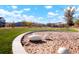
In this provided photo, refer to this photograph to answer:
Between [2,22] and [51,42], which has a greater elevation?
[2,22]

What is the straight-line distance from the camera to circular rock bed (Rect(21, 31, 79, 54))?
1.96m

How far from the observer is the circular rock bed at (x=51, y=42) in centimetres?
196

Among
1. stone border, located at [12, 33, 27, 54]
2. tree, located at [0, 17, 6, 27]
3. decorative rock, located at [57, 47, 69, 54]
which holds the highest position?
tree, located at [0, 17, 6, 27]

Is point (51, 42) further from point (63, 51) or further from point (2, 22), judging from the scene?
point (2, 22)

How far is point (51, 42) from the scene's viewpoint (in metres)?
1.99

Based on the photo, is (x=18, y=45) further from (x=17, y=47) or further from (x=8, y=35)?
(x=8, y=35)

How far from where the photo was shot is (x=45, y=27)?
200 cm

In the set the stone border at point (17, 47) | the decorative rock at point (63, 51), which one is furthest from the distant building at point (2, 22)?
the decorative rock at point (63, 51)

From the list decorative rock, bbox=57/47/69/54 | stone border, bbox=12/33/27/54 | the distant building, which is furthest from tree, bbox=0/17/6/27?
decorative rock, bbox=57/47/69/54

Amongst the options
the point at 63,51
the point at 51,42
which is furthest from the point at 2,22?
the point at 63,51

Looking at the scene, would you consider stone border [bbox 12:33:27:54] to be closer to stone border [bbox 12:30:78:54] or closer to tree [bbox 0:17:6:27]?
stone border [bbox 12:30:78:54]

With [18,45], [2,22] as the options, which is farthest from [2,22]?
[18,45]

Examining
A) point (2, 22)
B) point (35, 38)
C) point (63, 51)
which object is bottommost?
point (63, 51)
